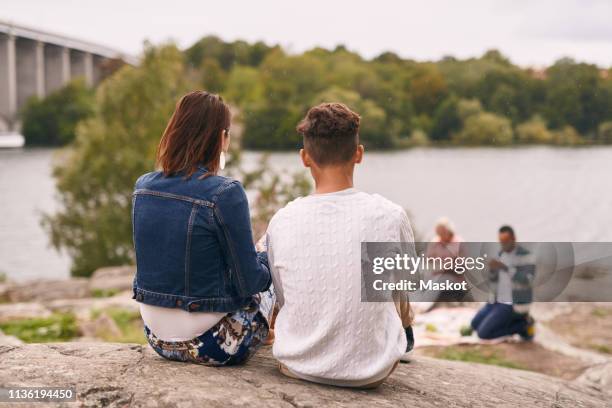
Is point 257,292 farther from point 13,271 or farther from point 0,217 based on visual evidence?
point 0,217

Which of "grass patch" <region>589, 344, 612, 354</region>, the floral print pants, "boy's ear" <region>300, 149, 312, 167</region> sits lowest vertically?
"grass patch" <region>589, 344, 612, 354</region>

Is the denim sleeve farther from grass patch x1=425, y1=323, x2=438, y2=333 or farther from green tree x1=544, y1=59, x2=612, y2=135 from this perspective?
green tree x1=544, y1=59, x2=612, y2=135

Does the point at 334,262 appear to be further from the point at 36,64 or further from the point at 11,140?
the point at 11,140

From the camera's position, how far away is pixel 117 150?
20688 millimetres

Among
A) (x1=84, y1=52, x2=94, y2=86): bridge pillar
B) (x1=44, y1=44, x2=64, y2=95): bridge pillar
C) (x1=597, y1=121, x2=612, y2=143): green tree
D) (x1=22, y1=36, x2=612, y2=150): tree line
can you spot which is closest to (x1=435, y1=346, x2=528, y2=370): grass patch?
(x1=22, y1=36, x2=612, y2=150): tree line

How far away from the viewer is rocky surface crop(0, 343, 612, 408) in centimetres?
272

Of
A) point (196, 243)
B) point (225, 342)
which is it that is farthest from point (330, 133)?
point (225, 342)

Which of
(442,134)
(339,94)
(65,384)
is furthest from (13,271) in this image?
(65,384)

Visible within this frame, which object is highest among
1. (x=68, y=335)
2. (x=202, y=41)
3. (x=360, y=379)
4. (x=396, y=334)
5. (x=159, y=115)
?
(x=202, y=41)

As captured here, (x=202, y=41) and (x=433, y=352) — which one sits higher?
(x=202, y=41)

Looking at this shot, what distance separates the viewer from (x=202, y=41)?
99.2 feet

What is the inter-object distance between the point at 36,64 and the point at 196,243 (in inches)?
1719

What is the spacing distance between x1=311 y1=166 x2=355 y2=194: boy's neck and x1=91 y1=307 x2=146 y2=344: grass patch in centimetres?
540

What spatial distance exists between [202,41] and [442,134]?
1335cm
